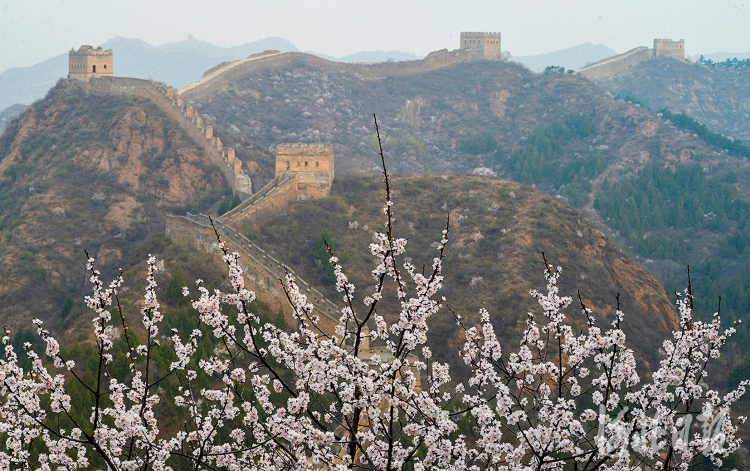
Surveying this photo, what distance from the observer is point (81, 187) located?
197 ft

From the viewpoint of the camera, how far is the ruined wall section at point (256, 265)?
37.0 meters

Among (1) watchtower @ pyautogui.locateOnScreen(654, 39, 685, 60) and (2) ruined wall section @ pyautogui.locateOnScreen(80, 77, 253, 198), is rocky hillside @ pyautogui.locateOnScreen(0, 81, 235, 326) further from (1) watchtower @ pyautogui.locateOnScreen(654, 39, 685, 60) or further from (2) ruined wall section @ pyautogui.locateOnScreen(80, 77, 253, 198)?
(1) watchtower @ pyautogui.locateOnScreen(654, 39, 685, 60)

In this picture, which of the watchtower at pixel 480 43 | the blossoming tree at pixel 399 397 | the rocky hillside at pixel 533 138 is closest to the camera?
the blossoming tree at pixel 399 397

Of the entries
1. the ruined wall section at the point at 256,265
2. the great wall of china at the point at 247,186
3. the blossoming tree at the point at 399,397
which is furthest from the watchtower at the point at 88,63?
the blossoming tree at the point at 399,397

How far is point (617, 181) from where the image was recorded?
83438 mm

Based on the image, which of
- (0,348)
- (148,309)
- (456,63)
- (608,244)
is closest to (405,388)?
(148,309)

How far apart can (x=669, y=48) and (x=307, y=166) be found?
11375cm

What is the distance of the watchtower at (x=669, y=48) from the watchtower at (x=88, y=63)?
108 meters

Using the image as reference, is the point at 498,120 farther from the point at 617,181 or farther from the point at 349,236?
the point at 349,236

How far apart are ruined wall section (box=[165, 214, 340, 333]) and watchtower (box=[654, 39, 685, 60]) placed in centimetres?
12098

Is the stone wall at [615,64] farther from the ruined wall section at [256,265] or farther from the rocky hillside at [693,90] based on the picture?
the ruined wall section at [256,265]

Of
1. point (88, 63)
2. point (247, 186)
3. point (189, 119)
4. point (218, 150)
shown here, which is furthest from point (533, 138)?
point (88, 63)

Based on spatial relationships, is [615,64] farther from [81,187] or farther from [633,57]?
[81,187]

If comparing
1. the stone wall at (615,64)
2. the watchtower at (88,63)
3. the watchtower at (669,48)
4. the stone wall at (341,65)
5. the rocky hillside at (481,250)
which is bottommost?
the rocky hillside at (481,250)
